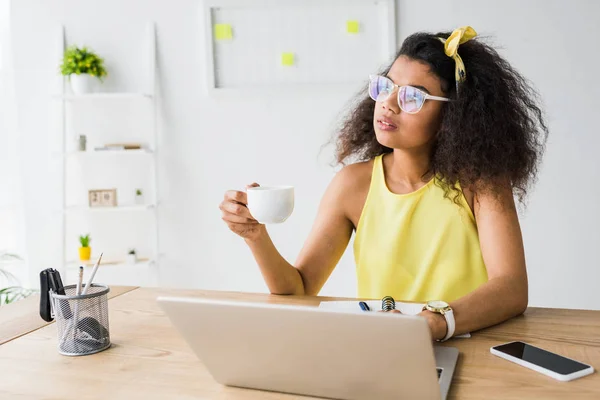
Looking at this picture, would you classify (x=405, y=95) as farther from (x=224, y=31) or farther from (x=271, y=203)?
(x=224, y=31)

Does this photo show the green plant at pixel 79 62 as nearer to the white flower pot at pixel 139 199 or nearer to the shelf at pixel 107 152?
the shelf at pixel 107 152

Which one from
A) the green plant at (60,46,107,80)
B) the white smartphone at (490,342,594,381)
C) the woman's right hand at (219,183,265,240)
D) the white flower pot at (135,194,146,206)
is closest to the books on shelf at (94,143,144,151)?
the white flower pot at (135,194,146,206)

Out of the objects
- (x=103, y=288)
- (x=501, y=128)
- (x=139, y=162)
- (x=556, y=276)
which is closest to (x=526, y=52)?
(x=556, y=276)

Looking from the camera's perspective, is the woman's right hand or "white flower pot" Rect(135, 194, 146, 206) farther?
"white flower pot" Rect(135, 194, 146, 206)

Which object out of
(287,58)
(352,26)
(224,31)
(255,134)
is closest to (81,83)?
(224,31)

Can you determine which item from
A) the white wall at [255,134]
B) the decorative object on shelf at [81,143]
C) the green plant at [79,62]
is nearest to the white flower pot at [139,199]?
the white wall at [255,134]

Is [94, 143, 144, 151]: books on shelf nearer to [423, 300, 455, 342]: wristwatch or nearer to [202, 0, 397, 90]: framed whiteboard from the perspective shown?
[202, 0, 397, 90]: framed whiteboard

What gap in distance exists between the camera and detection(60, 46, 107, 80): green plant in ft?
10.2

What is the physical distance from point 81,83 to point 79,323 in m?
2.30

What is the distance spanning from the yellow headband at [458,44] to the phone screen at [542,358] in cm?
77

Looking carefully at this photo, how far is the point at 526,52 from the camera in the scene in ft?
9.86

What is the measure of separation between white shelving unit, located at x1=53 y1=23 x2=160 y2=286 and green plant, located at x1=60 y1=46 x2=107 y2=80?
0.10m

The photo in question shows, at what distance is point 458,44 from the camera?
1.56 metres

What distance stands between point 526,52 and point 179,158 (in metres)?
1.82
